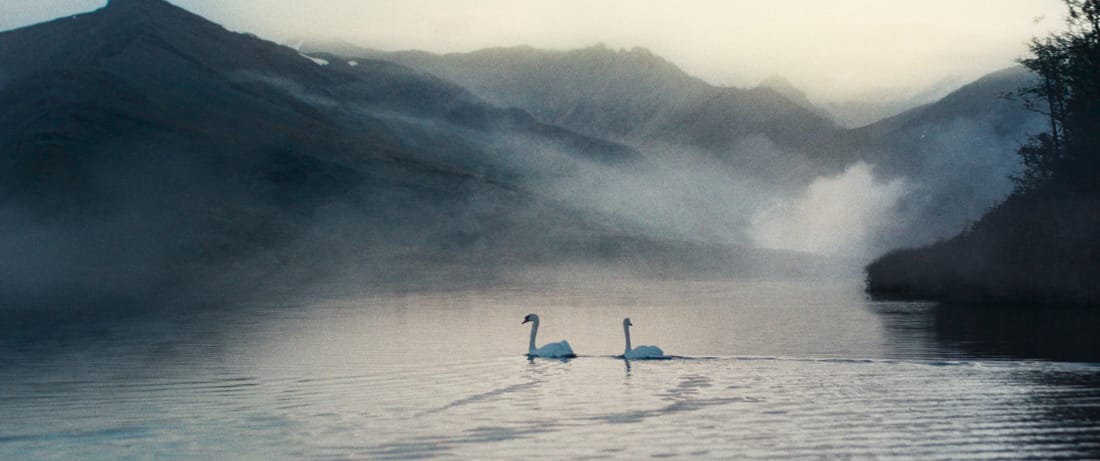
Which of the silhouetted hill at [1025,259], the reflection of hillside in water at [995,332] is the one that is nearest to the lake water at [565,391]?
the reflection of hillside in water at [995,332]

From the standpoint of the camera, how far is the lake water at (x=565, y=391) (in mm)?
24922

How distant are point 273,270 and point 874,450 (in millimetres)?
155410

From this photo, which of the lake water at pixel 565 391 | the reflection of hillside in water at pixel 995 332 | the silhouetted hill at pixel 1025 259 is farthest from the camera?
the silhouetted hill at pixel 1025 259

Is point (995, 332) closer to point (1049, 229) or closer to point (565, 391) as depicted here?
point (1049, 229)

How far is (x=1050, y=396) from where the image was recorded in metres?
29.6

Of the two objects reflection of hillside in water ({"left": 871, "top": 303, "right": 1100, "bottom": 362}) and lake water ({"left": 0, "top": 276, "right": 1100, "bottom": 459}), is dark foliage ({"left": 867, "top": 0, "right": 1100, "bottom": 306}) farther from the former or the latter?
lake water ({"left": 0, "top": 276, "right": 1100, "bottom": 459})

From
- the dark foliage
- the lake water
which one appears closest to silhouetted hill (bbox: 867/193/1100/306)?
the dark foliage

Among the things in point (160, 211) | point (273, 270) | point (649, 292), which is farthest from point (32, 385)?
point (160, 211)

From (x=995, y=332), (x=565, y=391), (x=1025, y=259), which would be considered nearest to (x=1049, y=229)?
(x=1025, y=259)

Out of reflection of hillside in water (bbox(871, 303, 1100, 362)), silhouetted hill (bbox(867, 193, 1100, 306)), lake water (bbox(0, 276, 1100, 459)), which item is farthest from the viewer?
silhouetted hill (bbox(867, 193, 1100, 306))

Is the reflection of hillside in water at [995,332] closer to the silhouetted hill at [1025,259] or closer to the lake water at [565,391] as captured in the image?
the lake water at [565,391]

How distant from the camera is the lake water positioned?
81.8ft

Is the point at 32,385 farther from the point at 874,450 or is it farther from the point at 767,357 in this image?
the point at 874,450

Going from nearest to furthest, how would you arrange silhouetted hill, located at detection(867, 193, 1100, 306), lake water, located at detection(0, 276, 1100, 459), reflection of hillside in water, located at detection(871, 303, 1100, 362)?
1. lake water, located at detection(0, 276, 1100, 459)
2. reflection of hillside in water, located at detection(871, 303, 1100, 362)
3. silhouetted hill, located at detection(867, 193, 1100, 306)
